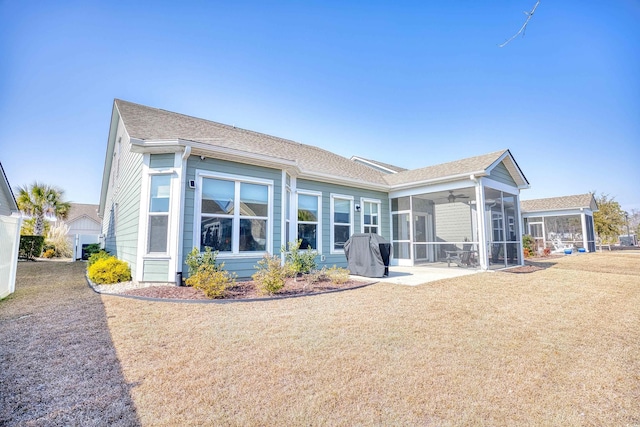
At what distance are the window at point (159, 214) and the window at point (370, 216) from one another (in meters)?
7.18

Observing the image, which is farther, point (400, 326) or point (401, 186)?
point (401, 186)

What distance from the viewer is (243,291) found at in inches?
250

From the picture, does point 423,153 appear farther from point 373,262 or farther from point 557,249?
point 557,249

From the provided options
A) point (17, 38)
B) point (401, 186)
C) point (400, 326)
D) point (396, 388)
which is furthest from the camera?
point (401, 186)

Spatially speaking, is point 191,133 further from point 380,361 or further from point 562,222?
point 562,222

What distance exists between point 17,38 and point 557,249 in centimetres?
2975

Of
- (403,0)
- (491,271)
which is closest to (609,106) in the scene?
(491,271)

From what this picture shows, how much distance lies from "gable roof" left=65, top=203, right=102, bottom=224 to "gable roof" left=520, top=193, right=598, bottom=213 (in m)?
43.4

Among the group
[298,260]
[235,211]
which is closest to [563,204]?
[298,260]

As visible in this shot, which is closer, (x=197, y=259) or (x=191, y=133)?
(x=197, y=259)

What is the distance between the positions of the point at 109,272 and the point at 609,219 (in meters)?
33.9

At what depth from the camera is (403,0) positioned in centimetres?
558

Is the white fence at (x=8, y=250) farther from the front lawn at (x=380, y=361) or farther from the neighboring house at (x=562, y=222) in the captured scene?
the neighboring house at (x=562, y=222)

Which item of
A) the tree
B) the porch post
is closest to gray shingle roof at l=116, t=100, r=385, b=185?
the porch post
